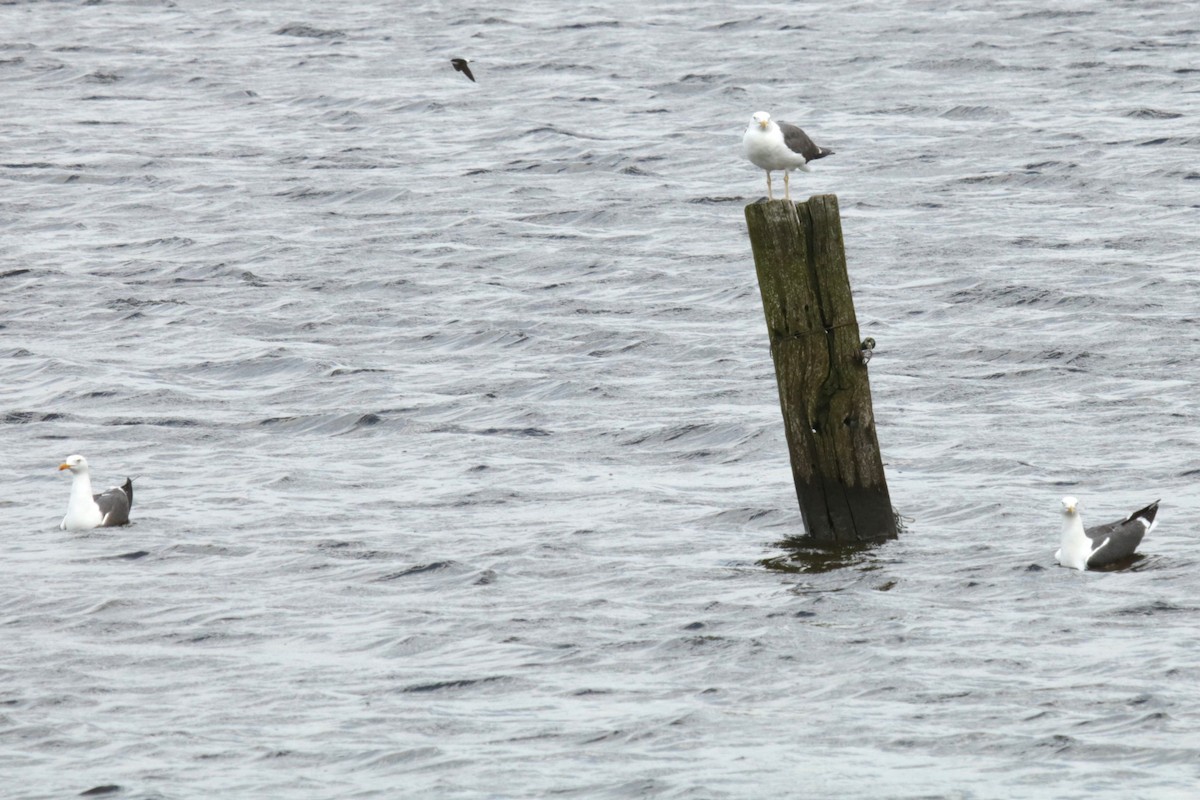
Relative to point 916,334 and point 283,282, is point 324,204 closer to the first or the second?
point 283,282

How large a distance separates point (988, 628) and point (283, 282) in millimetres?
15321

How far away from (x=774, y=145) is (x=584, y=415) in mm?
3745

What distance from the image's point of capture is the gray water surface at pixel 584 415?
11.4 meters

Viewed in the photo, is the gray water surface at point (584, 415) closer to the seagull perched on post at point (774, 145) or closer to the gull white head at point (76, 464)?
the gull white head at point (76, 464)

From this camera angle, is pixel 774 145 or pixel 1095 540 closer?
pixel 1095 540

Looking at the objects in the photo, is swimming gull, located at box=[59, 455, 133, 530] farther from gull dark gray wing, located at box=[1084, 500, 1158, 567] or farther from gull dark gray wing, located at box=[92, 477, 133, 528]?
gull dark gray wing, located at box=[1084, 500, 1158, 567]

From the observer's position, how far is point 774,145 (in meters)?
17.4

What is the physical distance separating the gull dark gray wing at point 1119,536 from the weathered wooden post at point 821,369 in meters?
1.51

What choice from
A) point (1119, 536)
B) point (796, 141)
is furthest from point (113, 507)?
point (1119, 536)

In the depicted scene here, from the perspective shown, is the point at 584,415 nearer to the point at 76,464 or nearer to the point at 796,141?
the point at 796,141

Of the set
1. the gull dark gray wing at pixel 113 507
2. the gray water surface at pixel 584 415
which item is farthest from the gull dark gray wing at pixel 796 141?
the gull dark gray wing at pixel 113 507

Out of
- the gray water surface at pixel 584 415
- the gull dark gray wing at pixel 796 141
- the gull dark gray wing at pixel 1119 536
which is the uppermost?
the gull dark gray wing at pixel 796 141

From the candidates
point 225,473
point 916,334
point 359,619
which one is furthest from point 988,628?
point 916,334

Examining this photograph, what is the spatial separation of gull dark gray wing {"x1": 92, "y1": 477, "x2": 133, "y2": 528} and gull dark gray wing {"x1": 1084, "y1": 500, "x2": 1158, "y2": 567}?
7.68 metres
